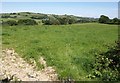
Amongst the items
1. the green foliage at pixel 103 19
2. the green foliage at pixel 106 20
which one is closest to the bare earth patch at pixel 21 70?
the green foliage at pixel 106 20

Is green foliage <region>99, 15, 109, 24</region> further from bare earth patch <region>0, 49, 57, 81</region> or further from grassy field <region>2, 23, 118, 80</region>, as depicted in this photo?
bare earth patch <region>0, 49, 57, 81</region>

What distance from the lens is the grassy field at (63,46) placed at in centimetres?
1748

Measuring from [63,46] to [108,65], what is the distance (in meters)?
3.69

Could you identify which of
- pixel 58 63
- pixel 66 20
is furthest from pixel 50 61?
pixel 66 20

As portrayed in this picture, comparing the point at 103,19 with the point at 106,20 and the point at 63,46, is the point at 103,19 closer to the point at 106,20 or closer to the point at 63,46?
the point at 106,20

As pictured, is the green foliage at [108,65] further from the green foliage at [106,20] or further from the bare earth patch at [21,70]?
the green foliage at [106,20]

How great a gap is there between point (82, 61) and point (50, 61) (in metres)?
2.09

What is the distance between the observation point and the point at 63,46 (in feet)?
67.1

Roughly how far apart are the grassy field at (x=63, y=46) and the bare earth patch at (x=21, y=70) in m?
0.43

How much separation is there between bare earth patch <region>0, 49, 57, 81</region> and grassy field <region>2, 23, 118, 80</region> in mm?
434

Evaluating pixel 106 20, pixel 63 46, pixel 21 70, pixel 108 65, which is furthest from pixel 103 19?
pixel 21 70

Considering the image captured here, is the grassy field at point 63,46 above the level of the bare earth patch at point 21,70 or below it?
above

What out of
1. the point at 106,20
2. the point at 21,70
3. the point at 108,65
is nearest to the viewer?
the point at 21,70

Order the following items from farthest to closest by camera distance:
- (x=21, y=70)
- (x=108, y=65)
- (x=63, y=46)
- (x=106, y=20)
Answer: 1. (x=106, y=20)
2. (x=63, y=46)
3. (x=108, y=65)
4. (x=21, y=70)
